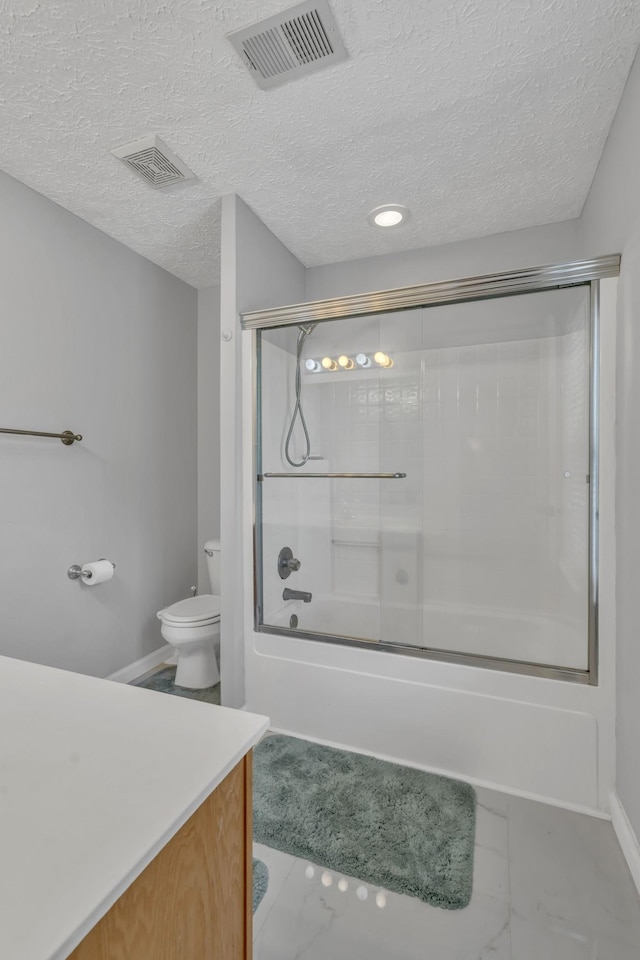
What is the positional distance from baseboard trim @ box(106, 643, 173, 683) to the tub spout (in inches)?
41.0

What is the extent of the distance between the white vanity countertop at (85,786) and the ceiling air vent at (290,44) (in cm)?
174

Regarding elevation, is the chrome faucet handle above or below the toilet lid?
above

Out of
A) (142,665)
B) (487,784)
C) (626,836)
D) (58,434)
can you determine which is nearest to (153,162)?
(58,434)

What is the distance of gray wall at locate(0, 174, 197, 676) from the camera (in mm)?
2053

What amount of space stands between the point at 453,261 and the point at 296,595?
2014 mm

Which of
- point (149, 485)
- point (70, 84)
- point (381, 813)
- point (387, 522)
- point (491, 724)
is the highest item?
point (70, 84)

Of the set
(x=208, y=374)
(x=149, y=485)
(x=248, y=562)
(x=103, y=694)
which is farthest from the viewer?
(x=208, y=374)

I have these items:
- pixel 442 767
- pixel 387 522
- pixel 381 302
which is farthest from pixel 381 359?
pixel 442 767

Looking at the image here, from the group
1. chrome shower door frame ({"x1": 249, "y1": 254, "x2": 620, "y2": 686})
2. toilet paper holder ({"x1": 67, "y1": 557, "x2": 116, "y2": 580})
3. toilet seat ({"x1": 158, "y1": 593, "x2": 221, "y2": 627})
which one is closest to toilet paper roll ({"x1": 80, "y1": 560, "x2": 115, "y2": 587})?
toilet paper holder ({"x1": 67, "y1": 557, "x2": 116, "y2": 580})

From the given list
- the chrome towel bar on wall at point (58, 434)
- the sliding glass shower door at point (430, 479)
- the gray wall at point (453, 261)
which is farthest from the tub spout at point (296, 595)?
the gray wall at point (453, 261)

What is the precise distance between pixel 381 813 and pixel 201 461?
2.25m

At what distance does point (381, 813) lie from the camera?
1637mm

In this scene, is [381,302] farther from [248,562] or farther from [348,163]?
[248,562]

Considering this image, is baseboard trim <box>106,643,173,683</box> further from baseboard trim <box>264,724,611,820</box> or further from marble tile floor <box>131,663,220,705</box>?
baseboard trim <box>264,724,611,820</box>
